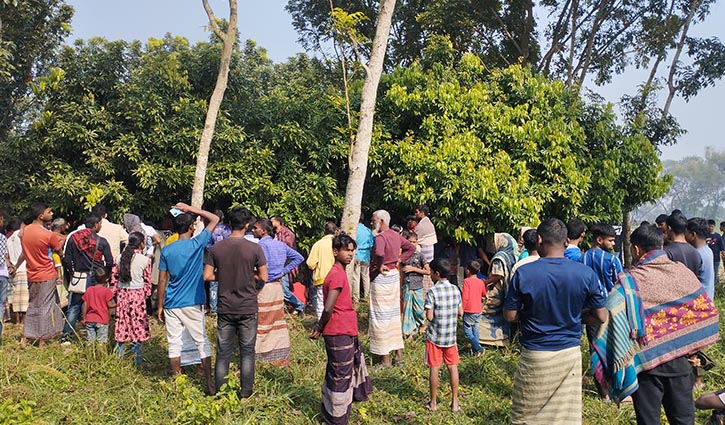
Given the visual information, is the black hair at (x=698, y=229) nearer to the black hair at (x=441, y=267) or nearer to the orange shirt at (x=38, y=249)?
the black hair at (x=441, y=267)

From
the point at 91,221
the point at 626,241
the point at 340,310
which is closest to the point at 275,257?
the point at 340,310

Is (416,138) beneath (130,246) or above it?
above

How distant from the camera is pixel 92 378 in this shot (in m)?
5.26

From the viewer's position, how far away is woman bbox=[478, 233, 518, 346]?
20.8 ft

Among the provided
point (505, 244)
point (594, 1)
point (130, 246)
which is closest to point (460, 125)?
point (505, 244)

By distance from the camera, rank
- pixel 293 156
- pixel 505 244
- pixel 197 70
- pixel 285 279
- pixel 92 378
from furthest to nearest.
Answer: pixel 197 70
pixel 293 156
pixel 285 279
pixel 505 244
pixel 92 378

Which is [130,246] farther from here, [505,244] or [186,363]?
[505,244]

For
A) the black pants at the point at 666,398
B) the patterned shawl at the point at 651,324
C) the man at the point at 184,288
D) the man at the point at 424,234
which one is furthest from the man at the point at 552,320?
the man at the point at 424,234

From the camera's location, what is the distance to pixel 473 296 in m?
6.41

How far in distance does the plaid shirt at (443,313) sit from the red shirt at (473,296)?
1470 millimetres

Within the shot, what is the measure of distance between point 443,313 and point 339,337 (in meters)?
1.13

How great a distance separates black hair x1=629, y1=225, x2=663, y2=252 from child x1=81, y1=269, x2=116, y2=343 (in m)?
5.49

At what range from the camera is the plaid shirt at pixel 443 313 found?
4.85m

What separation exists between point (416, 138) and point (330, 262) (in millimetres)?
4277
